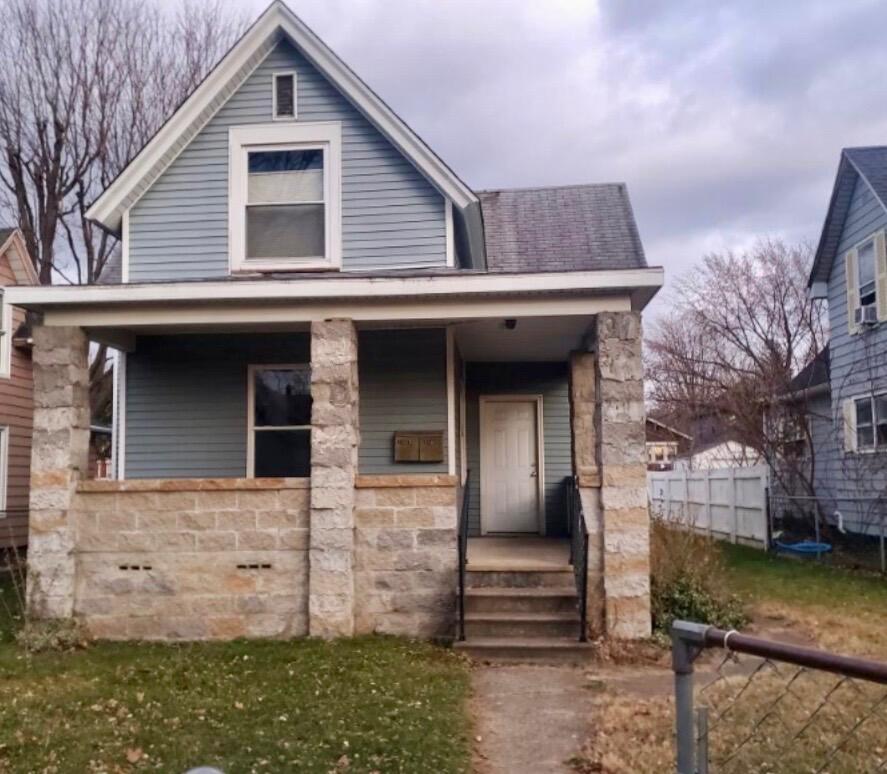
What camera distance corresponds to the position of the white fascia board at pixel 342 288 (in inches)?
312

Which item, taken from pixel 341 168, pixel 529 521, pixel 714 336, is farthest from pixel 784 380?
pixel 341 168

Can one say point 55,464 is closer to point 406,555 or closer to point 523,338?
point 406,555

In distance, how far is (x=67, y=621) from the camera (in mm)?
8016

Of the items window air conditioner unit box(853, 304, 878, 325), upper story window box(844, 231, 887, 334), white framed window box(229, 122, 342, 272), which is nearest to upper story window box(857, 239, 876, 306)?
upper story window box(844, 231, 887, 334)

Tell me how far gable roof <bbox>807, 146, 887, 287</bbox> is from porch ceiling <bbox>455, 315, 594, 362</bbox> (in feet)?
22.1

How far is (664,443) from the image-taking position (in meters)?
41.1

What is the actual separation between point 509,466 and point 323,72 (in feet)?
19.5

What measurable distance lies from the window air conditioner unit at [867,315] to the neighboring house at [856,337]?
0.7 inches

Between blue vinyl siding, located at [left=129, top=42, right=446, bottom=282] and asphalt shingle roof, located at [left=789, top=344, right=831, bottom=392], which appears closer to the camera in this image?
blue vinyl siding, located at [left=129, top=42, right=446, bottom=282]

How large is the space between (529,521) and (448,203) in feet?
16.4

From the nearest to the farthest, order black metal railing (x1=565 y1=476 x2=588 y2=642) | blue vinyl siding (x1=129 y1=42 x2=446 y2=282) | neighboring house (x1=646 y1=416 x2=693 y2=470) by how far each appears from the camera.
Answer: black metal railing (x1=565 y1=476 x2=588 y2=642)
blue vinyl siding (x1=129 y1=42 x2=446 y2=282)
neighboring house (x1=646 y1=416 x2=693 y2=470)

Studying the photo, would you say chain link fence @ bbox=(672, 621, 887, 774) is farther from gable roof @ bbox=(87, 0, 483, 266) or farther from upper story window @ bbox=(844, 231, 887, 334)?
upper story window @ bbox=(844, 231, 887, 334)

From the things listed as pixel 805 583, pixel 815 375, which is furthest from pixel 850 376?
pixel 805 583

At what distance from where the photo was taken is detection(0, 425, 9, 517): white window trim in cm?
1555
